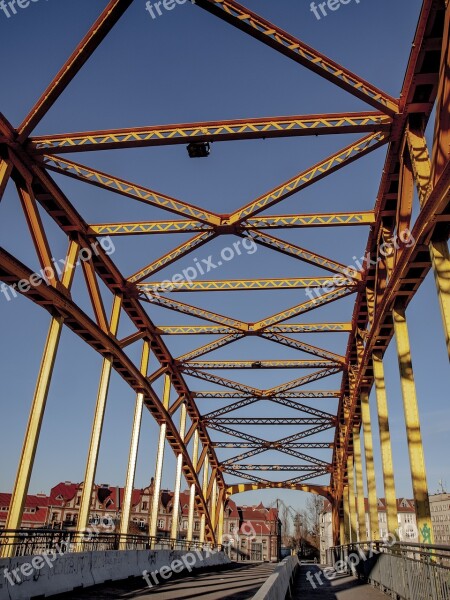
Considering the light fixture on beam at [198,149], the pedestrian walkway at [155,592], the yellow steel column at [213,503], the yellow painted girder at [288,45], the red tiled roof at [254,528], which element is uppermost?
the yellow painted girder at [288,45]

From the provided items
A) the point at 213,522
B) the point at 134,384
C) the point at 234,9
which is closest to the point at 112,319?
the point at 134,384

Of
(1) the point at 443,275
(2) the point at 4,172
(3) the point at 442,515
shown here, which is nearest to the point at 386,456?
(1) the point at 443,275

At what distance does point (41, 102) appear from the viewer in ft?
39.3

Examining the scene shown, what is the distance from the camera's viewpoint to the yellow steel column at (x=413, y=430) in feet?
37.4

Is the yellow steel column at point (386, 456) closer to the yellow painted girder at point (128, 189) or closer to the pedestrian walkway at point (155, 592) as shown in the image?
the pedestrian walkway at point (155, 592)

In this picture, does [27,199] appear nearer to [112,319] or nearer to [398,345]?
[112,319]

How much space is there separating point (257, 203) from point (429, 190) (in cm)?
617

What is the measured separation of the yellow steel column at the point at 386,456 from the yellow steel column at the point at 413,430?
3.54 metres

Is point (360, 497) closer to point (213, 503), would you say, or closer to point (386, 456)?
point (386, 456)

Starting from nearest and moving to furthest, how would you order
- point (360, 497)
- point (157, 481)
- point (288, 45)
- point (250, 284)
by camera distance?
point (288, 45) → point (250, 284) → point (360, 497) → point (157, 481)

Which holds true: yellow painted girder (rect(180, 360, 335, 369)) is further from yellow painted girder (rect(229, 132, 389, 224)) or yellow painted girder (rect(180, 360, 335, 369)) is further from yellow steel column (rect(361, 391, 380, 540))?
yellow painted girder (rect(229, 132, 389, 224))

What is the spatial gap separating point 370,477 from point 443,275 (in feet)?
45.0

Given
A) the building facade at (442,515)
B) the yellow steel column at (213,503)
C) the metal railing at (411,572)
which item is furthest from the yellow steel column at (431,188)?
the building facade at (442,515)

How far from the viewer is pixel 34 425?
13539 millimetres
